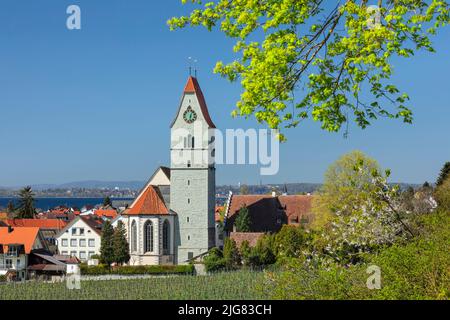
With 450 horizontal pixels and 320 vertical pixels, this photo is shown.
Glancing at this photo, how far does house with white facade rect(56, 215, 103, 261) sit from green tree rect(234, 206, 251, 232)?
21342mm

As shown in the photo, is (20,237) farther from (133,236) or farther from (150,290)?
(150,290)

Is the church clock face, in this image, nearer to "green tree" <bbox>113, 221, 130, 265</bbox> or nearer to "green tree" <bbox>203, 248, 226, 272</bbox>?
"green tree" <bbox>113, 221, 130, 265</bbox>

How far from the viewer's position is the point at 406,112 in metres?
11.2

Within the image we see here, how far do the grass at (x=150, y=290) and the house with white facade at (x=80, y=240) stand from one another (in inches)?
1388

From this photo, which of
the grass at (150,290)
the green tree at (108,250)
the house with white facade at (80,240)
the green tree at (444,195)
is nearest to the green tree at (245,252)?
the grass at (150,290)

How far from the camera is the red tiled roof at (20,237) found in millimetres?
70188

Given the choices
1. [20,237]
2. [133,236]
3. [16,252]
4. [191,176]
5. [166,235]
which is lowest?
[16,252]

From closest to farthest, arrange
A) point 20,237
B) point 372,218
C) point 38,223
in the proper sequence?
point 372,218, point 20,237, point 38,223

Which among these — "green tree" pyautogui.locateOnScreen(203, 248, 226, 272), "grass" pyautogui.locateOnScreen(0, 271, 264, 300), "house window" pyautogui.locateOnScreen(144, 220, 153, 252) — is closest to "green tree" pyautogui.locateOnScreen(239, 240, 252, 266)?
"green tree" pyautogui.locateOnScreen(203, 248, 226, 272)

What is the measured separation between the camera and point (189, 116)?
68.1m

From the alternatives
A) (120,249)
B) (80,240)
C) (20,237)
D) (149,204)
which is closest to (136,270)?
(120,249)

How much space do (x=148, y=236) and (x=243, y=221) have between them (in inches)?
372

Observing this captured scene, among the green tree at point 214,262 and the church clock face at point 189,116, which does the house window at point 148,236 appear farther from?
the church clock face at point 189,116

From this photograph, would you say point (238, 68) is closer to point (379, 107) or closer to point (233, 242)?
point (379, 107)
